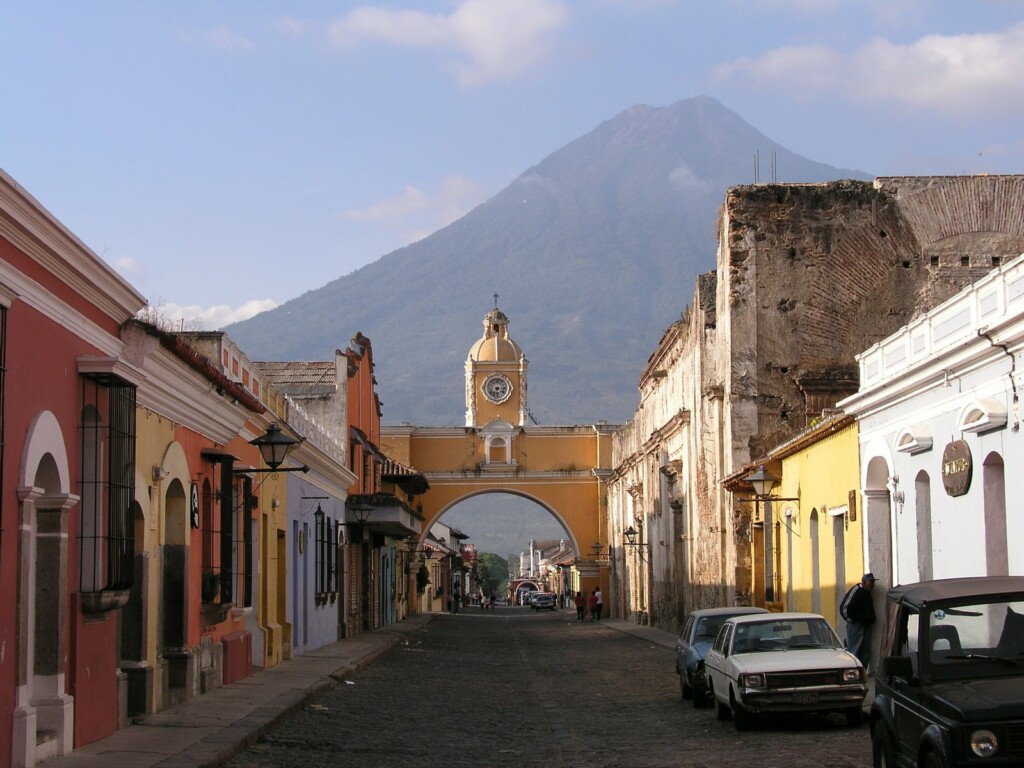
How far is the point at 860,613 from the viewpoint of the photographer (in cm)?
1684

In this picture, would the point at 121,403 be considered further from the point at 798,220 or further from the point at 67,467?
the point at 798,220

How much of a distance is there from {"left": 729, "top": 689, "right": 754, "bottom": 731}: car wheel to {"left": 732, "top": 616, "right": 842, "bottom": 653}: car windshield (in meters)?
0.67

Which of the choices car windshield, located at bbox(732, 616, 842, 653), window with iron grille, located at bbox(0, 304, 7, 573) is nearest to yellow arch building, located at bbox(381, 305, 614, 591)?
car windshield, located at bbox(732, 616, 842, 653)

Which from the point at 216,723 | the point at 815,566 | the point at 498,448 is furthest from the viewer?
the point at 498,448

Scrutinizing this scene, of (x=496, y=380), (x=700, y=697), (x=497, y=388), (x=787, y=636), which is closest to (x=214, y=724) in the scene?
(x=787, y=636)

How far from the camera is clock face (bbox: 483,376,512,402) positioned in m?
69.5

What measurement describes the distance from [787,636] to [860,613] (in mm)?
3165

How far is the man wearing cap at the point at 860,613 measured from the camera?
16859 mm

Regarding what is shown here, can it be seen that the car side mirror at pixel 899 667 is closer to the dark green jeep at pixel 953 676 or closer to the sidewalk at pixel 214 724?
the dark green jeep at pixel 953 676

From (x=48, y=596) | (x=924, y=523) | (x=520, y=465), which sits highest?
(x=520, y=465)

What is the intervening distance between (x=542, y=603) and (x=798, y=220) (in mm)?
60949

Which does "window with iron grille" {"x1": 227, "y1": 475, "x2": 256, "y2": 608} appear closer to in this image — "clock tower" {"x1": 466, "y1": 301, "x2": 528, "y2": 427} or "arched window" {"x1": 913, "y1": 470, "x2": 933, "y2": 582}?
"arched window" {"x1": 913, "y1": 470, "x2": 933, "y2": 582}

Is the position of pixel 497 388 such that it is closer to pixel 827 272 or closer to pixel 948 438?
pixel 827 272

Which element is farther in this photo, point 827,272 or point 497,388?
point 497,388
